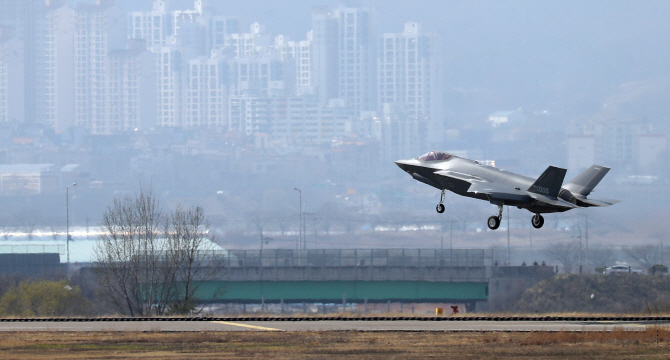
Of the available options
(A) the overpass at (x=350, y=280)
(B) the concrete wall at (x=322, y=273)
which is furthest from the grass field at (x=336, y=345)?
(B) the concrete wall at (x=322, y=273)

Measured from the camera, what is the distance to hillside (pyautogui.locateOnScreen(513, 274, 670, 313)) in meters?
143

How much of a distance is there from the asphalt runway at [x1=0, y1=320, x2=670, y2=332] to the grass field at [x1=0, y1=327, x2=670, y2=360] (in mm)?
3103

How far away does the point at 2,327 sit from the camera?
226ft

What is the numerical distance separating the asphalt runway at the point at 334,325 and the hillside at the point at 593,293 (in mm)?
76174

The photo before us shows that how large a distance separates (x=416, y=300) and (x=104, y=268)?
52.4m

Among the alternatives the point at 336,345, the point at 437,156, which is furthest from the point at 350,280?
the point at 437,156

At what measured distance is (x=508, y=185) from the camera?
47.1 meters

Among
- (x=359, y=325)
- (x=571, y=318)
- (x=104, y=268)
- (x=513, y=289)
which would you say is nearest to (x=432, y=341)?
(x=359, y=325)

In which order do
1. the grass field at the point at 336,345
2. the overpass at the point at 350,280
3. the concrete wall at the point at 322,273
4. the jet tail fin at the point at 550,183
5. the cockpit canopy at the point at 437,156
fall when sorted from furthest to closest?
1. the overpass at the point at 350,280
2. the concrete wall at the point at 322,273
3. the cockpit canopy at the point at 437,156
4. the grass field at the point at 336,345
5. the jet tail fin at the point at 550,183

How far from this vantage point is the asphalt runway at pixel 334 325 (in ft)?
210

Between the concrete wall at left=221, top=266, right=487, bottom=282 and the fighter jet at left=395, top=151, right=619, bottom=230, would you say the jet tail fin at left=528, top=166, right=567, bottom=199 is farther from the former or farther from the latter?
the concrete wall at left=221, top=266, right=487, bottom=282

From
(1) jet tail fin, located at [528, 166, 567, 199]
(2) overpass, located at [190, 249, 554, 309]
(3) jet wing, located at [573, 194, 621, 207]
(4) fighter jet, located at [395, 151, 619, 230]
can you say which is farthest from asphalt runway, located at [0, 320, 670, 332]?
(2) overpass, located at [190, 249, 554, 309]

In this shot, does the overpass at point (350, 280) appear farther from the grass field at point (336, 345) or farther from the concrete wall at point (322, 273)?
the grass field at point (336, 345)

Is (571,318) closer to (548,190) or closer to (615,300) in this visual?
(548,190)
